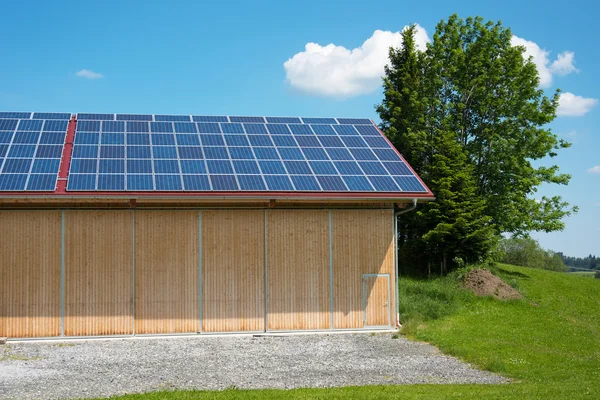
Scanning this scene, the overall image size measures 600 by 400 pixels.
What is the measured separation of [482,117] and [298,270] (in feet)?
74.8

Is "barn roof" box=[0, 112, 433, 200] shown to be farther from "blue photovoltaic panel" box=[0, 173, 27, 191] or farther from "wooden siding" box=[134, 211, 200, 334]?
"wooden siding" box=[134, 211, 200, 334]

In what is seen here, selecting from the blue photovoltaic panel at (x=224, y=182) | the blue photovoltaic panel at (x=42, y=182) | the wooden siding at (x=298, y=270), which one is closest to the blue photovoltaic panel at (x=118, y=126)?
the blue photovoltaic panel at (x=42, y=182)

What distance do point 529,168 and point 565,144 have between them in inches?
116

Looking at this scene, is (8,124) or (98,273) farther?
(8,124)

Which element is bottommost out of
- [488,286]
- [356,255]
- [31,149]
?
[488,286]

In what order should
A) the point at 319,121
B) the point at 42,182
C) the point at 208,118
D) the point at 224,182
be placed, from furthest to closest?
the point at 319,121 < the point at 208,118 < the point at 224,182 < the point at 42,182

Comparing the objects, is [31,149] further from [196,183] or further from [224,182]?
[224,182]

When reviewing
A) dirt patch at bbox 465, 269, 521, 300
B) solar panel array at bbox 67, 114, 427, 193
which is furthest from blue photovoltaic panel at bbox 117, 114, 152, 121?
dirt patch at bbox 465, 269, 521, 300

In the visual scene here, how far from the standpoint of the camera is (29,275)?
2083 cm

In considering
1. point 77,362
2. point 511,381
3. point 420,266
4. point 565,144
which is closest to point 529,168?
point 565,144

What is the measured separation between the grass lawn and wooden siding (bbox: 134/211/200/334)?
23.6ft

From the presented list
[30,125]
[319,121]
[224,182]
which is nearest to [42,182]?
[30,125]

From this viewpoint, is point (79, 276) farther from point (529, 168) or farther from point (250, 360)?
point (529, 168)

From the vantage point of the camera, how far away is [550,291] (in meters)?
32.1
